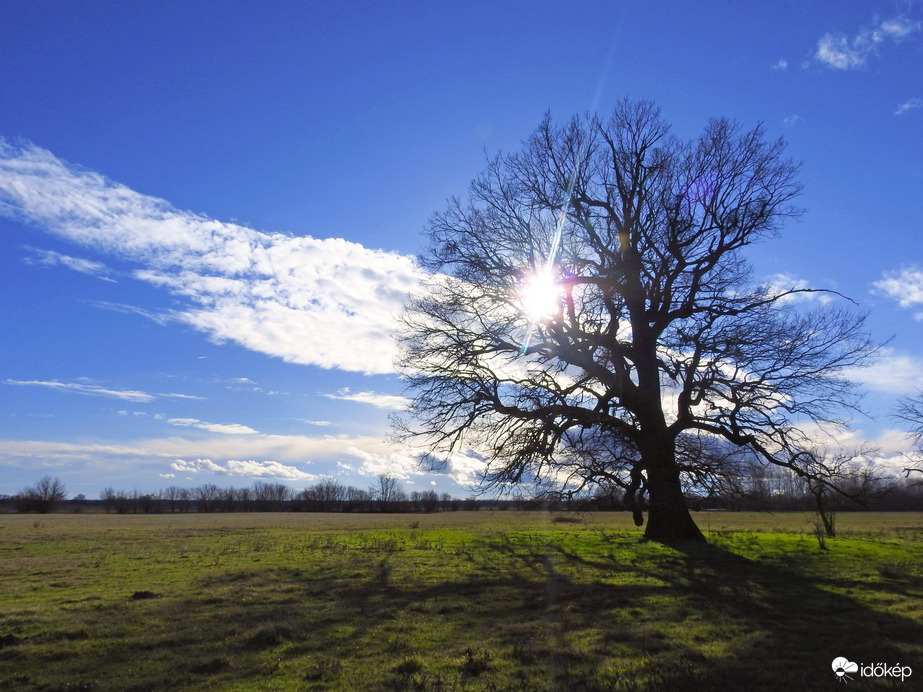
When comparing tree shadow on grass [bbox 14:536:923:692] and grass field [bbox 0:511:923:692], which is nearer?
tree shadow on grass [bbox 14:536:923:692]

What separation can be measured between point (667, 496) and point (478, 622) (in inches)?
478

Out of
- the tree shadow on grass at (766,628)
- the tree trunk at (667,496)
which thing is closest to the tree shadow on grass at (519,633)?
the tree shadow on grass at (766,628)

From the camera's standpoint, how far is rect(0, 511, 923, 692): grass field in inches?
271

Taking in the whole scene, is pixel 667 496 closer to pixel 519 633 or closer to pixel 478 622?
pixel 478 622

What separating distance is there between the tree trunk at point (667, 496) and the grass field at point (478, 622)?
197 centimetres

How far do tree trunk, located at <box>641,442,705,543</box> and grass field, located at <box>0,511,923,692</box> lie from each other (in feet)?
6.46

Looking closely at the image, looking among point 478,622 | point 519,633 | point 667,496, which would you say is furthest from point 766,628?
point 667,496

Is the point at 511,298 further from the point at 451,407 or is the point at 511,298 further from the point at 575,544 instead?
the point at 575,544

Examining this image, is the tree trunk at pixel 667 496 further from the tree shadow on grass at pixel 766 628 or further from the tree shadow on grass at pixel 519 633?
the tree shadow on grass at pixel 766 628

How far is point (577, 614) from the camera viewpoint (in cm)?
980

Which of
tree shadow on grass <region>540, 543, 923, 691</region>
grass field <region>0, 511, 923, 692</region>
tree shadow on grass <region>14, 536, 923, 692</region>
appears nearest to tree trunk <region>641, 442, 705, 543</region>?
grass field <region>0, 511, 923, 692</region>

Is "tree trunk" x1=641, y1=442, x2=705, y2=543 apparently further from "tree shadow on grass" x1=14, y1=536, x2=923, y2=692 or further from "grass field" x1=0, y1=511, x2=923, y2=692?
"tree shadow on grass" x1=14, y1=536, x2=923, y2=692

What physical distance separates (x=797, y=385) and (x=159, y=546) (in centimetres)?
2448

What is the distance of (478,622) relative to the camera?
9594 mm
